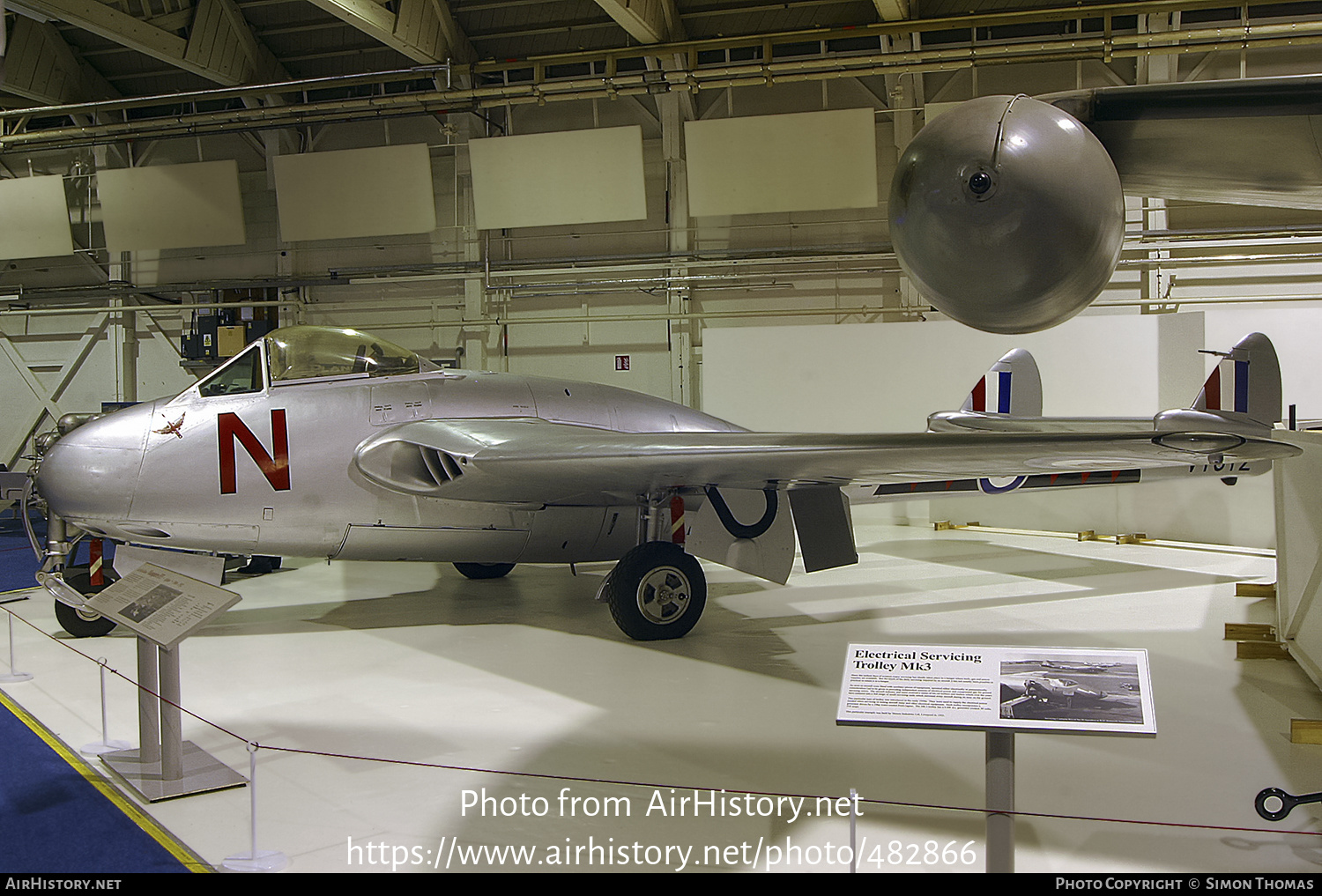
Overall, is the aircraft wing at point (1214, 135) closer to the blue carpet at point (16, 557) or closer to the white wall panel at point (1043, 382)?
the blue carpet at point (16, 557)

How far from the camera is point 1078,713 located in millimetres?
2322

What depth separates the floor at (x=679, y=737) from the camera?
3.34m

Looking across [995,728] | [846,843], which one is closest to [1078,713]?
[995,728]

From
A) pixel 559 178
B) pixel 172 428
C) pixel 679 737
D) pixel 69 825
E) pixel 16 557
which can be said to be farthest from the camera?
pixel 559 178

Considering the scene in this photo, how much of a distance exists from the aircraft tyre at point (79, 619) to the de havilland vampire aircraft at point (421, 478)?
0.02 metres

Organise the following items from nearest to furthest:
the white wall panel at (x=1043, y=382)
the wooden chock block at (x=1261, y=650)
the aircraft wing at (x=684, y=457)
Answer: the aircraft wing at (x=684, y=457), the wooden chock block at (x=1261, y=650), the white wall panel at (x=1043, y=382)

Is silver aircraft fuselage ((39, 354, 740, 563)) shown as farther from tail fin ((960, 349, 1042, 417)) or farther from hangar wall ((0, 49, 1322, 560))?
hangar wall ((0, 49, 1322, 560))

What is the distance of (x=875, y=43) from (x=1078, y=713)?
12984mm

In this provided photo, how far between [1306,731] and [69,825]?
5209 millimetres

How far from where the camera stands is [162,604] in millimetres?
3930

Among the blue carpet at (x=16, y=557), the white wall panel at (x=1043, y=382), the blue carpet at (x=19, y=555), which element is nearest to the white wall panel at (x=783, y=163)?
the white wall panel at (x=1043, y=382)

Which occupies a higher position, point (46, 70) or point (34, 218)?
point (46, 70)

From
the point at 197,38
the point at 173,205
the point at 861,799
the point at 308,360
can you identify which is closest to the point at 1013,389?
the point at 308,360

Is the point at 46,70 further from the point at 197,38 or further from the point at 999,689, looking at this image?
the point at 999,689
